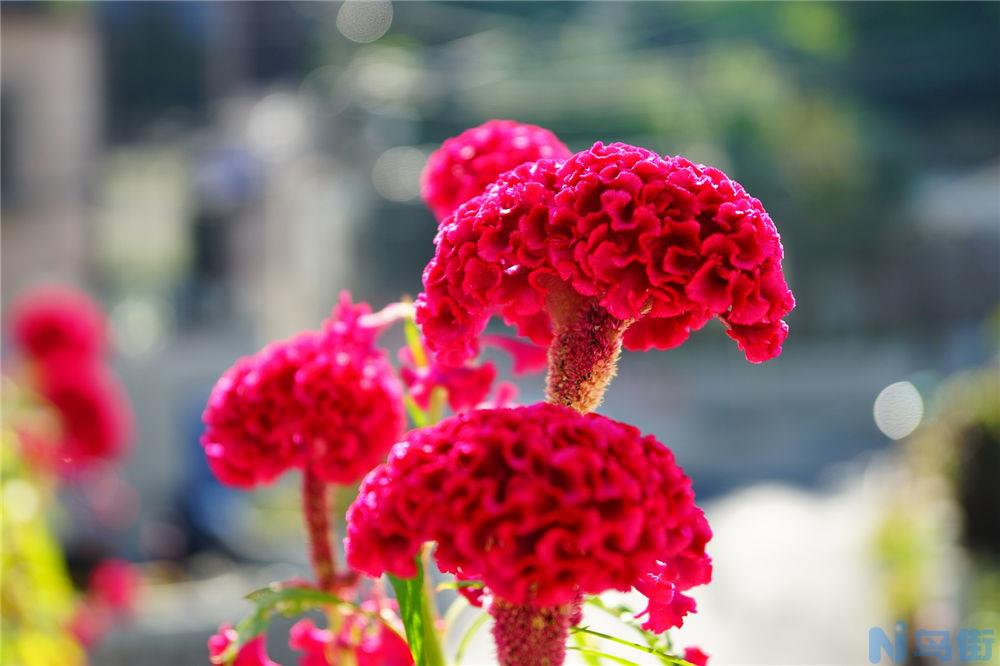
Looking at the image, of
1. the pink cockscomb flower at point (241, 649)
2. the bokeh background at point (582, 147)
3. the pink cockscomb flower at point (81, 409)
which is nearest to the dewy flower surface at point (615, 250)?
the pink cockscomb flower at point (241, 649)

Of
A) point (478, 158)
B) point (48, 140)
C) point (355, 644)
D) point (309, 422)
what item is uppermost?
point (48, 140)

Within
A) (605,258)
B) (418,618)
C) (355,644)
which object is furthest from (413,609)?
(605,258)

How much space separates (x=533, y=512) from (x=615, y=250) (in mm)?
123

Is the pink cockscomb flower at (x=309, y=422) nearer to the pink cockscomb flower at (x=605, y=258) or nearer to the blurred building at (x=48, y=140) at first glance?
the pink cockscomb flower at (x=605, y=258)

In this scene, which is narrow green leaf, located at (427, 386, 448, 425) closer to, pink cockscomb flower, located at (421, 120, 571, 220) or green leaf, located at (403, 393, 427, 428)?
green leaf, located at (403, 393, 427, 428)

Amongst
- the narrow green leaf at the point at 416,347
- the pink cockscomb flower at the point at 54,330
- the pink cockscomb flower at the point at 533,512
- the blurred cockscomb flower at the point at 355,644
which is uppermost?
the pink cockscomb flower at the point at 54,330

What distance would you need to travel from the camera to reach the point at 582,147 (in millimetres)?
13781

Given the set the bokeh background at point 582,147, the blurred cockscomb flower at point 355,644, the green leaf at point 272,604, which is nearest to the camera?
the green leaf at point 272,604

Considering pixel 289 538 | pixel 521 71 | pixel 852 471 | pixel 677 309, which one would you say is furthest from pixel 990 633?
pixel 521 71

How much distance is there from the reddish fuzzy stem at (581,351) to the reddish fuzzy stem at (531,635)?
0.11 m

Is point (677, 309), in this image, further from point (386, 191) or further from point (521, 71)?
point (521, 71)

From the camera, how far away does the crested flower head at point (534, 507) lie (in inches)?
17.1

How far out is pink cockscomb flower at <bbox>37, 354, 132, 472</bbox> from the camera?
220 centimetres

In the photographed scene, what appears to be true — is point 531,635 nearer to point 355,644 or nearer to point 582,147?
point 355,644
